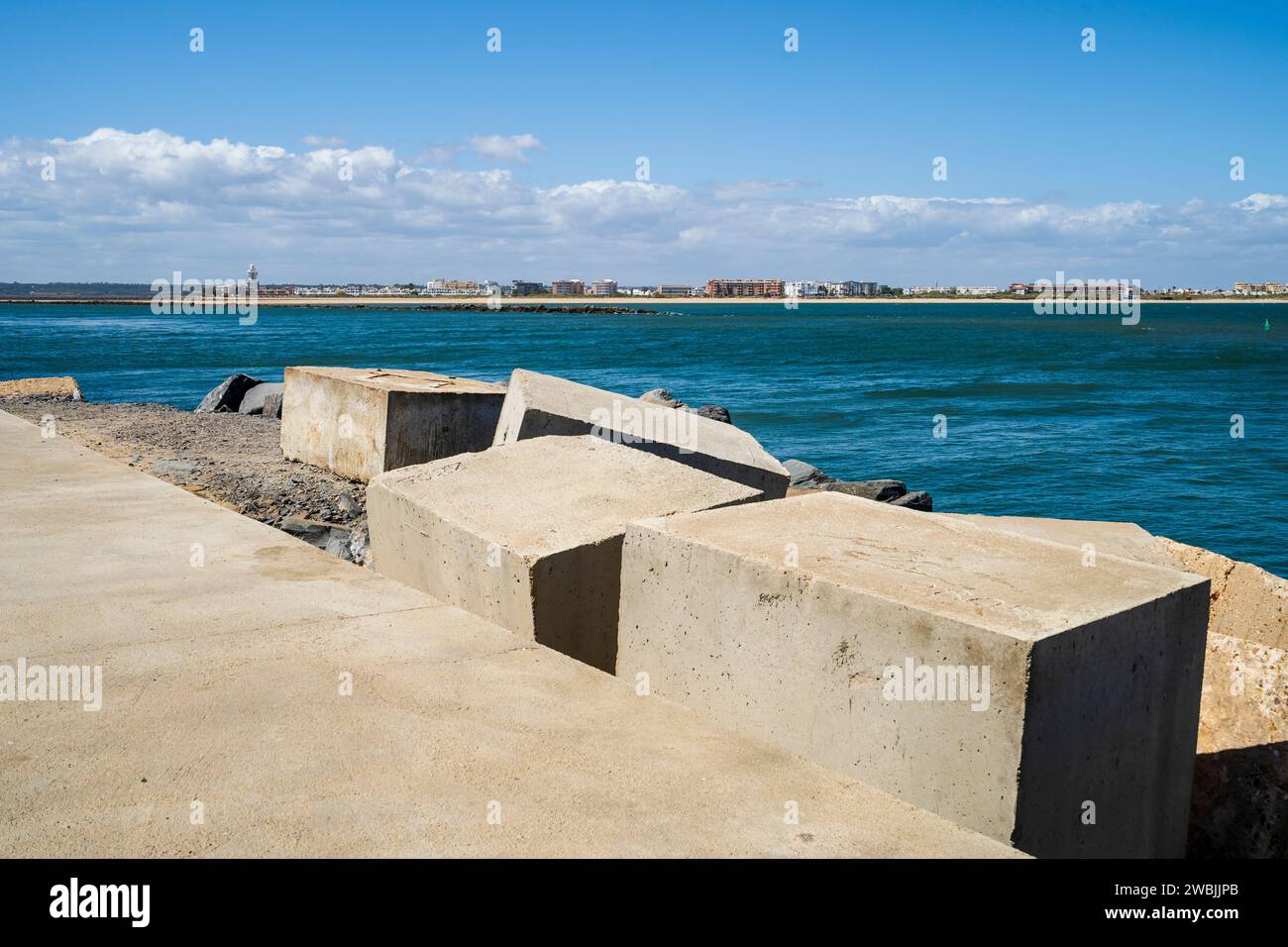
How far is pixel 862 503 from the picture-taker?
413cm

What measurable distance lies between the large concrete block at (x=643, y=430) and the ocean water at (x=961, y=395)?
29.0 ft

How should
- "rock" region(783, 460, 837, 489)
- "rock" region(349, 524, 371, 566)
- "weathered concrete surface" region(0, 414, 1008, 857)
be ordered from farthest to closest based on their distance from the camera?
"rock" region(783, 460, 837, 489), "rock" region(349, 524, 371, 566), "weathered concrete surface" region(0, 414, 1008, 857)

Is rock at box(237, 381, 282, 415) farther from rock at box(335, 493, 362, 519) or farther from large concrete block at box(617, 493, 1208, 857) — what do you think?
large concrete block at box(617, 493, 1208, 857)

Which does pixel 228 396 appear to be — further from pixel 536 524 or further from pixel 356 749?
pixel 356 749

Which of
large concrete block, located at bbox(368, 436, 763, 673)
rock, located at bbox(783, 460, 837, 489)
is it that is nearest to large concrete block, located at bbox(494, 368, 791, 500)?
large concrete block, located at bbox(368, 436, 763, 673)

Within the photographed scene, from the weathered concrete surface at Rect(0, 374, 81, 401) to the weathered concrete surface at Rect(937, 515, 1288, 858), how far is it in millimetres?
13945

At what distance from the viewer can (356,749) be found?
8.64ft

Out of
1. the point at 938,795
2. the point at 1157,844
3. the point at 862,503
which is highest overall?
the point at 862,503

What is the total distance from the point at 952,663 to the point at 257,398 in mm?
15674

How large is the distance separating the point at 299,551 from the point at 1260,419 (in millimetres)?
27864

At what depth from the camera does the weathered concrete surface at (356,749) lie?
2254 millimetres

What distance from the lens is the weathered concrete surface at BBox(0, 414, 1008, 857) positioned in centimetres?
225
